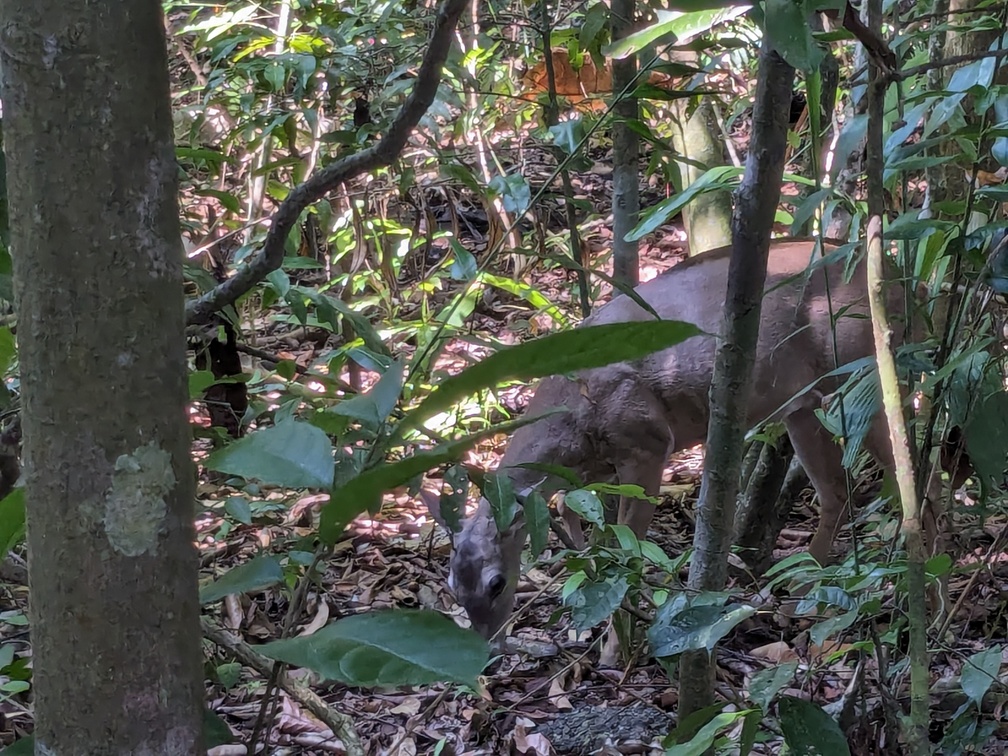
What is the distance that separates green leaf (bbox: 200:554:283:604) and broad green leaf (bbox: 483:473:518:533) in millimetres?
516

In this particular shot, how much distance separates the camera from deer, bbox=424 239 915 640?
4.05 metres

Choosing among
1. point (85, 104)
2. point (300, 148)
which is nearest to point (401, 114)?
point (85, 104)

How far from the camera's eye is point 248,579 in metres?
0.90

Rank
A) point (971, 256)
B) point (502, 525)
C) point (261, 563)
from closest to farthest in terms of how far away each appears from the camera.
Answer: point (261, 563), point (502, 525), point (971, 256)

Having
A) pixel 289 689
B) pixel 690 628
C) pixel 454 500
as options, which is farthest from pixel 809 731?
pixel 289 689

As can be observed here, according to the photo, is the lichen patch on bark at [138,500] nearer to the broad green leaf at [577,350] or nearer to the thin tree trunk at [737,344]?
the broad green leaf at [577,350]

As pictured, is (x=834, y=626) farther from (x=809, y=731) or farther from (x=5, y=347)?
(x=5, y=347)

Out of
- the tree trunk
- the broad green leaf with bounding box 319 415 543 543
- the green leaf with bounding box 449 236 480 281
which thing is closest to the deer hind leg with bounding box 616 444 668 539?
the tree trunk

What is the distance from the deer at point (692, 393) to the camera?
4.05 metres

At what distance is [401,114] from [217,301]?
0.38m

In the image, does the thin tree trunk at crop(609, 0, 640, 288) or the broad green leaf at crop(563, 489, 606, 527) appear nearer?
the broad green leaf at crop(563, 489, 606, 527)

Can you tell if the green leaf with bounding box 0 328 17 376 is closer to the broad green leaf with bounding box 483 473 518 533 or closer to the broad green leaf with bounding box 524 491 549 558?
the broad green leaf with bounding box 483 473 518 533

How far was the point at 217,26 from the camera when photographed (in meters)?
4.19

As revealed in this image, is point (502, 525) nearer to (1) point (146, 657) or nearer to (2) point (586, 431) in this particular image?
(1) point (146, 657)
